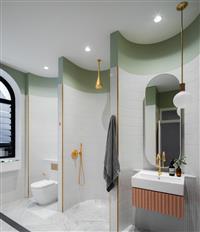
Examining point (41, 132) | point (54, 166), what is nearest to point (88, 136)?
point (54, 166)

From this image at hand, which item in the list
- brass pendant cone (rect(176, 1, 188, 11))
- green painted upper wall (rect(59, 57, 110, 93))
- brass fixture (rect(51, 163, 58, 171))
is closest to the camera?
brass pendant cone (rect(176, 1, 188, 11))

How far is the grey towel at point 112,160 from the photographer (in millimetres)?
2066

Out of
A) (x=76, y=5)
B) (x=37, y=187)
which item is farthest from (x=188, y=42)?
(x=37, y=187)

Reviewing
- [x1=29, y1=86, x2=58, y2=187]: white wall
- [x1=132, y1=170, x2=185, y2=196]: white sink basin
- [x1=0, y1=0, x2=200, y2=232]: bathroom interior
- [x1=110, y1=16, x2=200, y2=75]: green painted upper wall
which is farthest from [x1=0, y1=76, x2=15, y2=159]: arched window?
[x1=132, y1=170, x2=185, y2=196]: white sink basin

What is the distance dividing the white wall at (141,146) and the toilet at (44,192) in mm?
1598

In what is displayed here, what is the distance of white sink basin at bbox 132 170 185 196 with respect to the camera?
179cm

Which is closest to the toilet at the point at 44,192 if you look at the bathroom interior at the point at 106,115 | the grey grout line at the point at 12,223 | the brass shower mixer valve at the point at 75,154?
the bathroom interior at the point at 106,115

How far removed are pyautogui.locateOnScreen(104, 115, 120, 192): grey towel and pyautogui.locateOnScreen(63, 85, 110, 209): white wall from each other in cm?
107

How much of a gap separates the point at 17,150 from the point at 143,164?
8.94 feet

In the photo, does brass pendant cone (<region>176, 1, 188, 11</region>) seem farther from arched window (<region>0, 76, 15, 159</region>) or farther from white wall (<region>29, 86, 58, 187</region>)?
arched window (<region>0, 76, 15, 159</region>)

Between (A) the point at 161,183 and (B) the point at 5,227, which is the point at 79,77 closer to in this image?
(A) the point at 161,183

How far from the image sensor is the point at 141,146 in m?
2.45

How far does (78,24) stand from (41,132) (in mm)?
2594

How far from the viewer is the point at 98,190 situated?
332 cm
